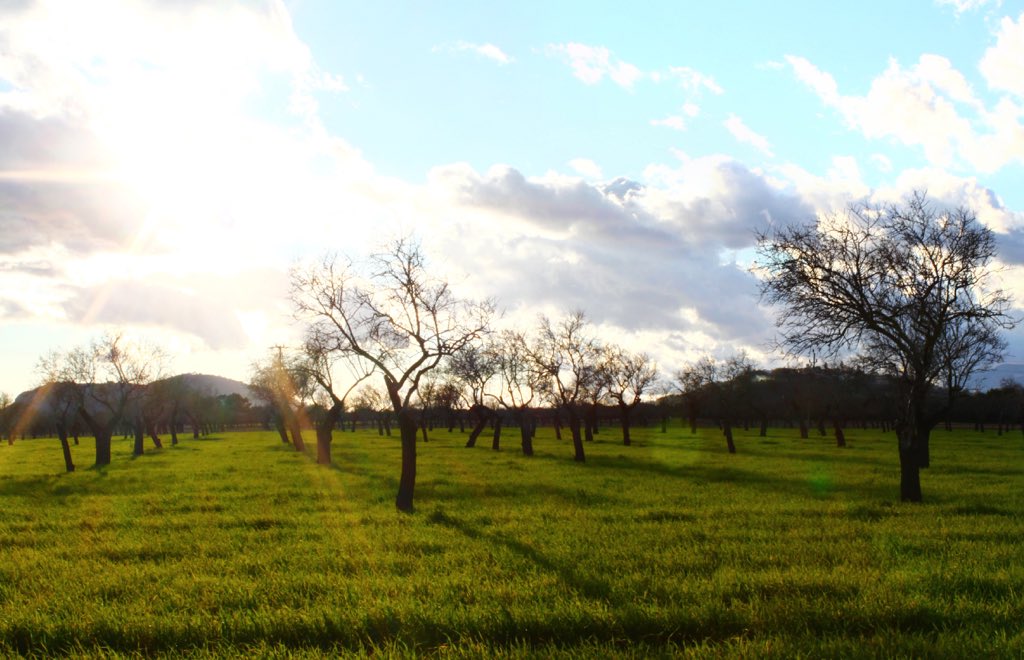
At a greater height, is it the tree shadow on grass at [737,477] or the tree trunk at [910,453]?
the tree trunk at [910,453]

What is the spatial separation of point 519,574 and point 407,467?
10913 mm

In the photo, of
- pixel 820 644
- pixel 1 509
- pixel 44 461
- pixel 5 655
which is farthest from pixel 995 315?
pixel 44 461

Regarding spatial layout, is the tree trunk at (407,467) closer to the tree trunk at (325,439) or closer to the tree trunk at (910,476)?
the tree trunk at (910,476)

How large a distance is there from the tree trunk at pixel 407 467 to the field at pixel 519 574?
1.07 metres

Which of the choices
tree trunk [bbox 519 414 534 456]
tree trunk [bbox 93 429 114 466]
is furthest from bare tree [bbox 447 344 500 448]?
tree trunk [bbox 93 429 114 466]

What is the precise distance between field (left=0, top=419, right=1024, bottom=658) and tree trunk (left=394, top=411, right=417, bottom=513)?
1.07 m

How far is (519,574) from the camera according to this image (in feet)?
38.9

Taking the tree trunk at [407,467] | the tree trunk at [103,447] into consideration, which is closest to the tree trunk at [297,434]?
the tree trunk at [103,447]

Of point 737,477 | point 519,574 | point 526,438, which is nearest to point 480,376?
point 526,438

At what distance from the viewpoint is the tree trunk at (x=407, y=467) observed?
21.9m

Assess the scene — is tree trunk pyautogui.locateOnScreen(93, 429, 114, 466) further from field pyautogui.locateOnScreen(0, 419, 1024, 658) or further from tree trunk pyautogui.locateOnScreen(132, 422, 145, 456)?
field pyautogui.locateOnScreen(0, 419, 1024, 658)

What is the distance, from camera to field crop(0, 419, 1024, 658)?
848 cm

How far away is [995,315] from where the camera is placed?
2220cm

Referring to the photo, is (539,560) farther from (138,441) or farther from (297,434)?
(138,441)
